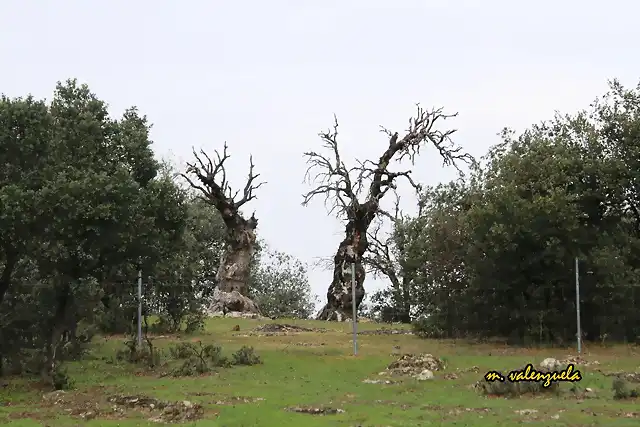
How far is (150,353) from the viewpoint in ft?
71.8

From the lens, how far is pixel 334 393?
55.8 feet

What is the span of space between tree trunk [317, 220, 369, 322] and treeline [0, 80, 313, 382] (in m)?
20.2

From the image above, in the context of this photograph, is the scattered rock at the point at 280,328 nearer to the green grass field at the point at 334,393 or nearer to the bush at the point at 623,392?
the green grass field at the point at 334,393

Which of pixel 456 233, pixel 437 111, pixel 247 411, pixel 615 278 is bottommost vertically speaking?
pixel 247 411

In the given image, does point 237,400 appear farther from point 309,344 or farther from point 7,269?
point 309,344

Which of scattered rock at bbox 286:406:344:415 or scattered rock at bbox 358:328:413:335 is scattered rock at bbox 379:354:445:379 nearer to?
scattered rock at bbox 286:406:344:415

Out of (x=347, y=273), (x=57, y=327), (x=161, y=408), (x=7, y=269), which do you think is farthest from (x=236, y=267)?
(x=161, y=408)

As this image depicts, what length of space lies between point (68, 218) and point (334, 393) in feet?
24.3

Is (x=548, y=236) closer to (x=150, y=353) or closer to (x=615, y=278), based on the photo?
(x=615, y=278)

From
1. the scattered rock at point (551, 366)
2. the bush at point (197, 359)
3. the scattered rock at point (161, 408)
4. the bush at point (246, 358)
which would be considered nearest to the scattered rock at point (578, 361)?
the scattered rock at point (551, 366)

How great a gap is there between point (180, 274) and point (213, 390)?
53.4 ft

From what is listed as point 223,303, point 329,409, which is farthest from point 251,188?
point 329,409

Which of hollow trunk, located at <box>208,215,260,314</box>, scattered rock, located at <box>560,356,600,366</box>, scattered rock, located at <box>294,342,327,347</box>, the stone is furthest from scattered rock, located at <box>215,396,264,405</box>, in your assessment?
hollow trunk, located at <box>208,215,260,314</box>

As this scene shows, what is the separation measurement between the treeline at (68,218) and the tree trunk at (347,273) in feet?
66.2
